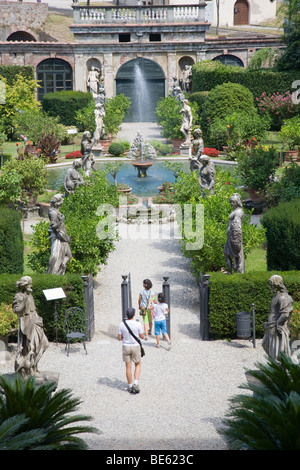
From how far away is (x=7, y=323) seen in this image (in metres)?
12.8

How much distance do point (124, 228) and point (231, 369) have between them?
373 inches

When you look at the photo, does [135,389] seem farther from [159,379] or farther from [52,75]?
[52,75]

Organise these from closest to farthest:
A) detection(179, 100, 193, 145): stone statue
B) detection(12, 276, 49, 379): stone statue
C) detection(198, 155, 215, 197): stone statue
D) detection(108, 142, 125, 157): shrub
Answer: detection(12, 276, 49, 379): stone statue < detection(198, 155, 215, 197): stone statue < detection(108, 142, 125, 157): shrub < detection(179, 100, 193, 145): stone statue

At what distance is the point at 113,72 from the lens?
41.5 m

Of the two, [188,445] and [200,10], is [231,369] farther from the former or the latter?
[200,10]

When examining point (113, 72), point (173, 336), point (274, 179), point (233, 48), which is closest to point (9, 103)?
point (113, 72)

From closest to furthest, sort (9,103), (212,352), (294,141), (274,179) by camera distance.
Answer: (212,352)
(274,179)
(294,141)
(9,103)

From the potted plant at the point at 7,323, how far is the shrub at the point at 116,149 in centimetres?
1845

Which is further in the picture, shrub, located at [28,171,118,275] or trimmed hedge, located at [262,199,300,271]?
shrub, located at [28,171,118,275]

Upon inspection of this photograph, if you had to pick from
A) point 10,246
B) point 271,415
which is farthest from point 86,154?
point 271,415

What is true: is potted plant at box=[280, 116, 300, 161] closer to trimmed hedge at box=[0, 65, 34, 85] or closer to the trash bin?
the trash bin

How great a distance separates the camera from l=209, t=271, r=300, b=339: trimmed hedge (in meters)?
13.3

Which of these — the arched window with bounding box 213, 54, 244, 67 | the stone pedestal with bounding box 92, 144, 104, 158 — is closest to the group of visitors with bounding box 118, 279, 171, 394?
the stone pedestal with bounding box 92, 144, 104, 158

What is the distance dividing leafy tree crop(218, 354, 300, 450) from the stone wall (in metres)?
43.6
